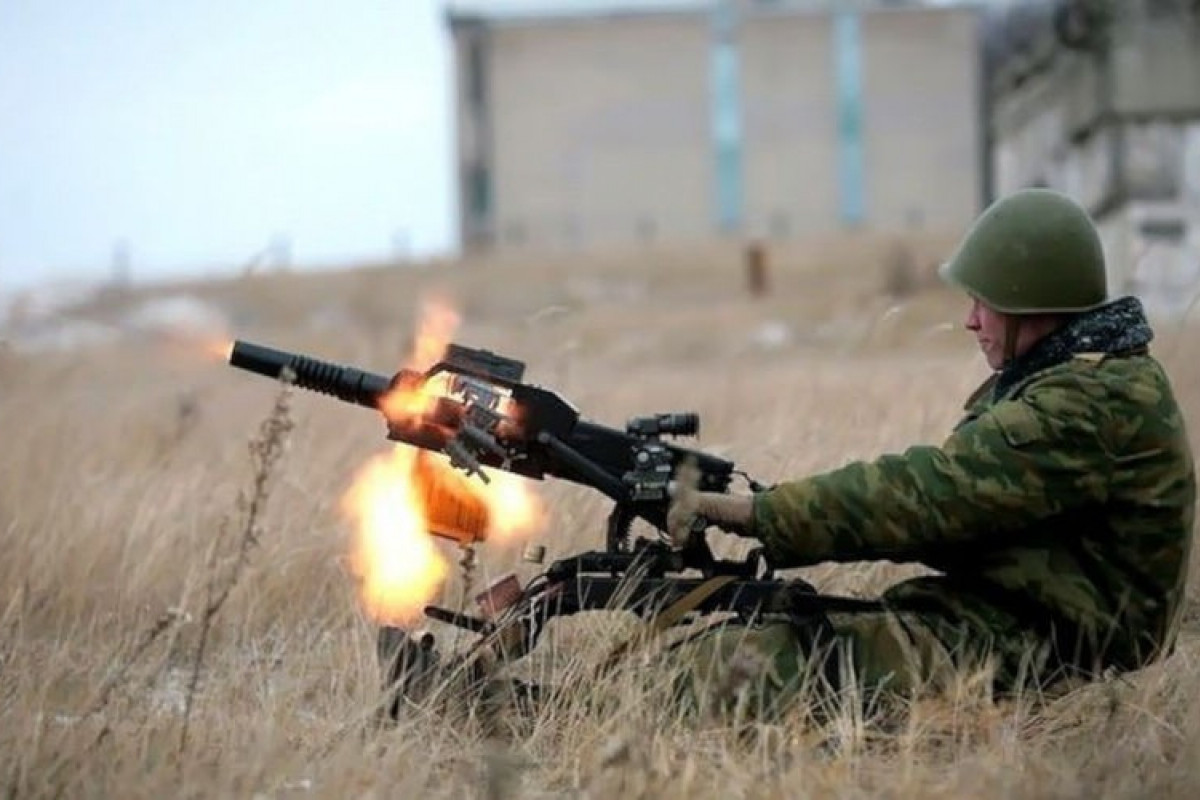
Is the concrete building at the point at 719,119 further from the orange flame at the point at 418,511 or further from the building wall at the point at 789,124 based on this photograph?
the orange flame at the point at 418,511

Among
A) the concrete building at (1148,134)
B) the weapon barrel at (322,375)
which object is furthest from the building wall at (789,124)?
the weapon barrel at (322,375)

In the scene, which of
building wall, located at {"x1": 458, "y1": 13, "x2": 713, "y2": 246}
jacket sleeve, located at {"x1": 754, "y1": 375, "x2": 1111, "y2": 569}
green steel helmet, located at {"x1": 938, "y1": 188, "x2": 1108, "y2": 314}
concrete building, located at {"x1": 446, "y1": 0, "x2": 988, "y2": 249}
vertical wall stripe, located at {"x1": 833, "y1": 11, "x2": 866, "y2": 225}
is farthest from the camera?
vertical wall stripe, located at {"x1": 833, "y1": 11, "x2": 866, "y2": 225}

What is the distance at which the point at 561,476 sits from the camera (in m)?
4.26

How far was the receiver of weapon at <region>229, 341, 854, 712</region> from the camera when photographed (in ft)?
13.7

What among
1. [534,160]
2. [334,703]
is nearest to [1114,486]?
[334,703]

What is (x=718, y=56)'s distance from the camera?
1448 inches

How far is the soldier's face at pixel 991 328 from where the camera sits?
4197 millimetres

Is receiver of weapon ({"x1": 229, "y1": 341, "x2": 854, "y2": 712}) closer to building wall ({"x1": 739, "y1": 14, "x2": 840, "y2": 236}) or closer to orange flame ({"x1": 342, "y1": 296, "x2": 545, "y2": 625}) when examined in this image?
orange flame ({"x1": 342, "y1": 296, "x2": 545, "y2": 625})

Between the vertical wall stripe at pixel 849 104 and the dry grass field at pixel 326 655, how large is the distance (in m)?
26.6

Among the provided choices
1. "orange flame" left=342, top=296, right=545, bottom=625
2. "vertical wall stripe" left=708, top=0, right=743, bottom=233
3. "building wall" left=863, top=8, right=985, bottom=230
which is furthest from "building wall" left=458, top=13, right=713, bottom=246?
"orange flame" left=342, top=296, right=545, bottom=625

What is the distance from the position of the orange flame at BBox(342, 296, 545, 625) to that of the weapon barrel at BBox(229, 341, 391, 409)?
0.19ft

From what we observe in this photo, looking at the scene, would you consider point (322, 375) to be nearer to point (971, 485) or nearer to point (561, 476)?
point (561, 476)

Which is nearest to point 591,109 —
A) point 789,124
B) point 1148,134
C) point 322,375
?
point 789,124

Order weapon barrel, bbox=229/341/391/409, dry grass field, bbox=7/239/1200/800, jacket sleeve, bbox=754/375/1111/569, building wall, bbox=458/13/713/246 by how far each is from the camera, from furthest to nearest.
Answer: building wall, bbox=458/13/713/246, weapon barrel, bbox=229/341/391/409, jacket sleeve, bbox=754/375/1111/569, dry grass field, bbox=7/239/1200/800
